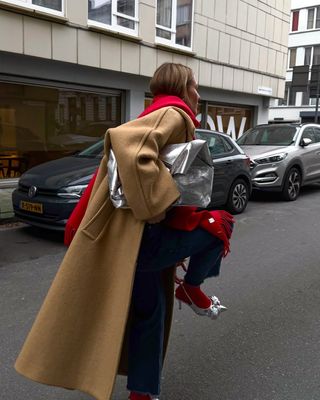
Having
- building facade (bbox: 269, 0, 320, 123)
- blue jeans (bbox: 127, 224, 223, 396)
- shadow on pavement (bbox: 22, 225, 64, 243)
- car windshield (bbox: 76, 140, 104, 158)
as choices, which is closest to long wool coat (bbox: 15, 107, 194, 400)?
blue jeans (bbox: 127, 224, 223, 396)

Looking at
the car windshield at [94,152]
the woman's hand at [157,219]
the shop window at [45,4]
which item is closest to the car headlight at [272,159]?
the car windshield at [94,152]

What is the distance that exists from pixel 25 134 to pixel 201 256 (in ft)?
29.0

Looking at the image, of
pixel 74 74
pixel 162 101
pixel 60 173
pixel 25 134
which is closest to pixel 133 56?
pixel 74 74

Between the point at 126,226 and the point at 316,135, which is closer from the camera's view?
the point at 126,226

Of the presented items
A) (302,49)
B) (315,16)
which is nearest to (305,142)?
(302,49)

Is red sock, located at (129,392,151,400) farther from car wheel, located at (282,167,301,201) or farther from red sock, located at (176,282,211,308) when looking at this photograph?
car wheel, located at (282,167,301,201)

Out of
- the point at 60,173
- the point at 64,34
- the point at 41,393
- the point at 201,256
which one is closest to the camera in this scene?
the point at 201,256

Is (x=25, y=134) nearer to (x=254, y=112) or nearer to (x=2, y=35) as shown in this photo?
(x=2, y=35)

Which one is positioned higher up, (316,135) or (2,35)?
(2,35)

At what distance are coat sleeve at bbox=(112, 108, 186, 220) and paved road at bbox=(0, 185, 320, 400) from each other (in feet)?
4.47

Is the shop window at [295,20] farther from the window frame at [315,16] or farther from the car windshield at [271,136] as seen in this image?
the car windshield at [271,136]

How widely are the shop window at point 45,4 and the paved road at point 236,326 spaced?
16.6 ft

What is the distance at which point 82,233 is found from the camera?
→ 195 centimetres

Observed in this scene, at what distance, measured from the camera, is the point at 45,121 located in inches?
419
